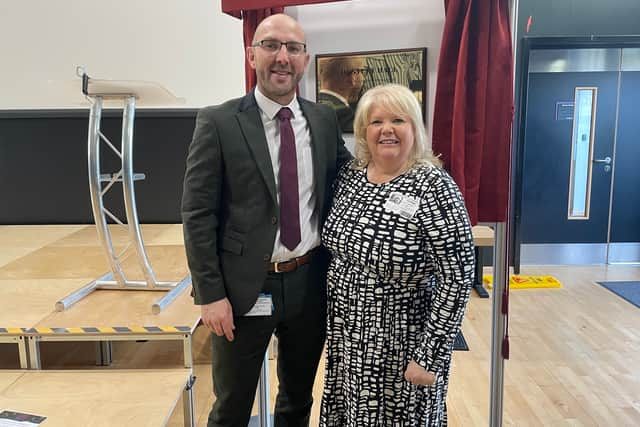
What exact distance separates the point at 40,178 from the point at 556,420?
4.45 metres

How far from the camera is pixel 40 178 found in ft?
14.5

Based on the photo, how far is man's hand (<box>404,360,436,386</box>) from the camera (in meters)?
1.44

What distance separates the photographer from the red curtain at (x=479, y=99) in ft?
6.26

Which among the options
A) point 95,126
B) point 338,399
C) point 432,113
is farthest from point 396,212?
point 95,126

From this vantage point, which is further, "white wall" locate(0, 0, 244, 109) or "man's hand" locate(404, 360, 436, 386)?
"white wall" locate(0, 0, 244, 109)

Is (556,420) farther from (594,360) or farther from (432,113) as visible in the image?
(432,113)

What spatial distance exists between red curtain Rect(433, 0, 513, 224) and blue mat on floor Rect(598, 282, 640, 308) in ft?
9.14

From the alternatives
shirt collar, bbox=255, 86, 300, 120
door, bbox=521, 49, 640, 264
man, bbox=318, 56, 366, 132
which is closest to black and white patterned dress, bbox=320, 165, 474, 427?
shirt collar, bbox=255, 86, 300, 120

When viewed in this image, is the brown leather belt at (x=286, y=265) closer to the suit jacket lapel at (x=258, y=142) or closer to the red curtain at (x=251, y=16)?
the suit jacket lapel at (x=258, y=142)

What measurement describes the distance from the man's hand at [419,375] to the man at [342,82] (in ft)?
3.92

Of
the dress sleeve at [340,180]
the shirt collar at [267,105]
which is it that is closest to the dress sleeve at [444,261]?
the dress sleeve at [340,180]

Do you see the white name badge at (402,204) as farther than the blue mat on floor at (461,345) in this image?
No

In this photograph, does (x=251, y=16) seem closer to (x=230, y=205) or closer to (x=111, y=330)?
(x=230, y=205)

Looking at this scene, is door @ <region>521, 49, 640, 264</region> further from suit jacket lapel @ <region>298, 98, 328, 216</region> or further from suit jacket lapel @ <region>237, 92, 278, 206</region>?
suit jacket lapel @ <region>237, 92, 278, 206</region>
